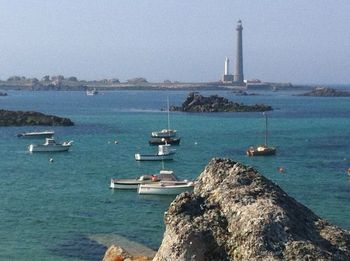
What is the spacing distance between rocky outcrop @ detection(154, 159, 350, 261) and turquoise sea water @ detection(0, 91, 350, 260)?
18485mm

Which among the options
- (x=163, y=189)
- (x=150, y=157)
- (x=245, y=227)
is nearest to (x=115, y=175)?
→ (x=150, y=157)

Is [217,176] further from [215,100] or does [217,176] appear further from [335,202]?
[215,100]

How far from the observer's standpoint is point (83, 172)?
57.6 meters

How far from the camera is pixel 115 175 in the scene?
55781 mm

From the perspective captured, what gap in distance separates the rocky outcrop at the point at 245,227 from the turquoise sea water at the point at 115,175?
728 inches

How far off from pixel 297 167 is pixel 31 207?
2679cm

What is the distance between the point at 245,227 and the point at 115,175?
1865 inches

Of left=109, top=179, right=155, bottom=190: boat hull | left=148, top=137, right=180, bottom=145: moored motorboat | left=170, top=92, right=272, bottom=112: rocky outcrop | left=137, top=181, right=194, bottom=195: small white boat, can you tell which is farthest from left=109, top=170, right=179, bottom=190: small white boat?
left=170, top=92, right=272, bottom=112: rocky outcrop

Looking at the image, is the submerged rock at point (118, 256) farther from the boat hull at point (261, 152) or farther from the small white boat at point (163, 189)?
the boat hull at point (261, 152)

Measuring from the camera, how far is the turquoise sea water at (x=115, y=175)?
3225 cm

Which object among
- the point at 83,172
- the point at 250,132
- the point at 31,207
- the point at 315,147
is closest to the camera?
the point at 31,207

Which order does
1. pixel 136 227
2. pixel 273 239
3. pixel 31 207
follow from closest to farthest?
1. pixel 273 239
2. pixel 136 227
3. pixel 31 207

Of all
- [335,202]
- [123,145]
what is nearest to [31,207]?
[335,202]

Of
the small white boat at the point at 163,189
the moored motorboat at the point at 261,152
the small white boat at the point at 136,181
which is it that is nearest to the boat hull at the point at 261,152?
the moored motorboat at the point at 261,152
